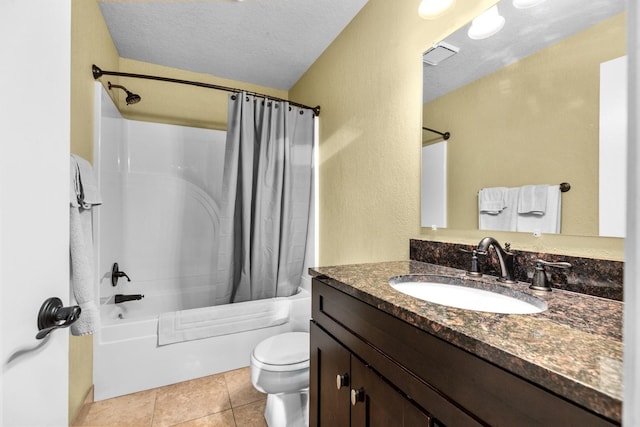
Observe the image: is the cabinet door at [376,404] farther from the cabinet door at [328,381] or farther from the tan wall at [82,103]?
the tan wall at [82,103]

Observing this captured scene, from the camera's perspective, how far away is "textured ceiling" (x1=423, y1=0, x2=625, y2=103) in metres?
0.82

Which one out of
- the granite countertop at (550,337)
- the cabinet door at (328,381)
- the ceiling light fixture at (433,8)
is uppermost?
the ceiling light fixture at (433,8)

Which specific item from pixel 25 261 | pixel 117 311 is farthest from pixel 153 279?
pixel 25 261

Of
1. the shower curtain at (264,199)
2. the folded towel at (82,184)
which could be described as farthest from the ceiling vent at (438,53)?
the folded towel at (82,184)

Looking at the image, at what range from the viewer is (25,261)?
0.52 m

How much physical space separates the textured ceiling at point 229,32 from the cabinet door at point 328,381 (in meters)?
1.88

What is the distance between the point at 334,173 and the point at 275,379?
1.38 meters

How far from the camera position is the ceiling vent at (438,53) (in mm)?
1191

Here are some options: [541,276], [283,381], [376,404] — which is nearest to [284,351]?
[283,381]

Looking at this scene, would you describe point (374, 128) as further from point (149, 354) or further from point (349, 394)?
point (149, 354)

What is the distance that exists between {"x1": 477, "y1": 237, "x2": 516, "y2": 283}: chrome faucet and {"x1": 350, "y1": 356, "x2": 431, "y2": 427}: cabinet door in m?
0.54

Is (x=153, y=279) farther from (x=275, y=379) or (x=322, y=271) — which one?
(x=322, y=271)

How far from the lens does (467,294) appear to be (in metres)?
0.94

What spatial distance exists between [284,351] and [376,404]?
2.68 feet
